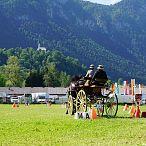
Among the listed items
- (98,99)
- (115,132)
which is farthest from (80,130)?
(98,99)

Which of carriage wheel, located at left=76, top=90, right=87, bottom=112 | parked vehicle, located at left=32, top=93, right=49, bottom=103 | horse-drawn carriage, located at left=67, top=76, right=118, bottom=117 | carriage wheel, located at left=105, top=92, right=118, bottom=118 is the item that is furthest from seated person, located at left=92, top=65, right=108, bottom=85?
parked vehicle, located at left=32, top=93, right=49, bottom=103

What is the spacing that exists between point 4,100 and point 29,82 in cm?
4085

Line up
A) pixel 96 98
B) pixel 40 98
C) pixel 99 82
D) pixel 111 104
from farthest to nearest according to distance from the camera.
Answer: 1. pixel 40 98
2. pixel 111 104
3. pixel 96 98
4. pixel 99 82

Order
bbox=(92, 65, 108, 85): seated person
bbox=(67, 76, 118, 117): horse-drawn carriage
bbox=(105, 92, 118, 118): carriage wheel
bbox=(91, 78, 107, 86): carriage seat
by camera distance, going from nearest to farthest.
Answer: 1. bbox=(92, 65, 108, 85): seated person
2. bbox=(91, 78, 107, 86): carriage seat
3. bbox=(67, 76, 118, 117): horse-drawn carriage
4. bbox=(105, 92, 118, 118): carriage wheel

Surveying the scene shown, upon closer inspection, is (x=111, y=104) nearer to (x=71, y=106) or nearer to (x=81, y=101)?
(x=81, y=101)

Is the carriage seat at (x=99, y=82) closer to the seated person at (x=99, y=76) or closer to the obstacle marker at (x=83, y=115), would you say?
the seated person at (x=99, y=76)

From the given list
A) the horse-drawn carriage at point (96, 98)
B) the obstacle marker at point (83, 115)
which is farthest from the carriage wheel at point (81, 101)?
the obstacle marker at point (83, 115)

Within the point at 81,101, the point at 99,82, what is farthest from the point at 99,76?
the point at 81,101

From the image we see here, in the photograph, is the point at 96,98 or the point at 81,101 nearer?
the point at 96,98

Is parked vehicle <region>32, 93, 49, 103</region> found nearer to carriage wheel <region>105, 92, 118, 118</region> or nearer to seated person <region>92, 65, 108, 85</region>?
carriage wheel <region>105, 92, 118, 118</region>

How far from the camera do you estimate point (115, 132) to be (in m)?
14.0

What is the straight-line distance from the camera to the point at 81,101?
23797 mm

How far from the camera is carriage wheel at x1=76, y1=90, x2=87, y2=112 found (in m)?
23.2

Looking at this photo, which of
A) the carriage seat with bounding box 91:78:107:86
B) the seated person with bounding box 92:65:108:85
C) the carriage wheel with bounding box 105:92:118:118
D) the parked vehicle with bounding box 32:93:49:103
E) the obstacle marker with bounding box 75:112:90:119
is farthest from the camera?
the parked vehicle with bounding box 32:93:49:103
